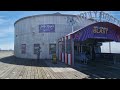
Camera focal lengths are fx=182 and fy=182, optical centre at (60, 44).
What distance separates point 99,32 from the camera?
60.8 feet

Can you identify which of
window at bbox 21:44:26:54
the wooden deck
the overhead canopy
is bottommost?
the wooden deck

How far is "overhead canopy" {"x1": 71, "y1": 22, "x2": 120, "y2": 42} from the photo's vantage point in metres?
17.7

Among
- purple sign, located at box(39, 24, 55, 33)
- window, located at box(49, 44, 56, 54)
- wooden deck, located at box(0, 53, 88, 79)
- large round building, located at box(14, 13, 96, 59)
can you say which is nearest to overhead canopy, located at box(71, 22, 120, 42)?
wooden deck, located at box(0, 53, 88, 79)

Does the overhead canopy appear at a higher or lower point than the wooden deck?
higher

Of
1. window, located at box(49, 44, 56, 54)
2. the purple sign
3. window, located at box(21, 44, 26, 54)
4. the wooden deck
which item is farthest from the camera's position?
window, located at box(21, 44, 26, 54)

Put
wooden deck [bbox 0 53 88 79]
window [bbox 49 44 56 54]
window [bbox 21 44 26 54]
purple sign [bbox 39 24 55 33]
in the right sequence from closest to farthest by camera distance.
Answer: wooden deck [bbox 0 53 88 79] < window [bbox 49 44 56 54] < purple sign [bbox 39 24 55 33] < window [bbox 21 44 26 54]

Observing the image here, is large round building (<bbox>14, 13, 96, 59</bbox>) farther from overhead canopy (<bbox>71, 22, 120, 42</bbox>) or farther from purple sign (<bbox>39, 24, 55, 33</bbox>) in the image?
overhead canopy (<bbox>71, 22, 120, 42</bbox>)

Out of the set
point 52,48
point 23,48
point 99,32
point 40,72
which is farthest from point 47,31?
point 40,72

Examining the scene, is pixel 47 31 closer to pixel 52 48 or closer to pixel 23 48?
pixel 52 48

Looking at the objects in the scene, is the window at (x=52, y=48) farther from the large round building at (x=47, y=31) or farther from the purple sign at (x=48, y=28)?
the purple sign at (x=48, y=28)

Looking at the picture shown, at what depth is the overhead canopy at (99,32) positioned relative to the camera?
1767cm

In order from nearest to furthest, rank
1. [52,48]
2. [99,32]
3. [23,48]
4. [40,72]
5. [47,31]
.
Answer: [40,72] < [99,32] < [52,48] < [47,31] < [23,48]

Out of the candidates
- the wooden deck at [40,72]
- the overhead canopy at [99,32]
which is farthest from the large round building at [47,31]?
the wooden deck at [40,72]
